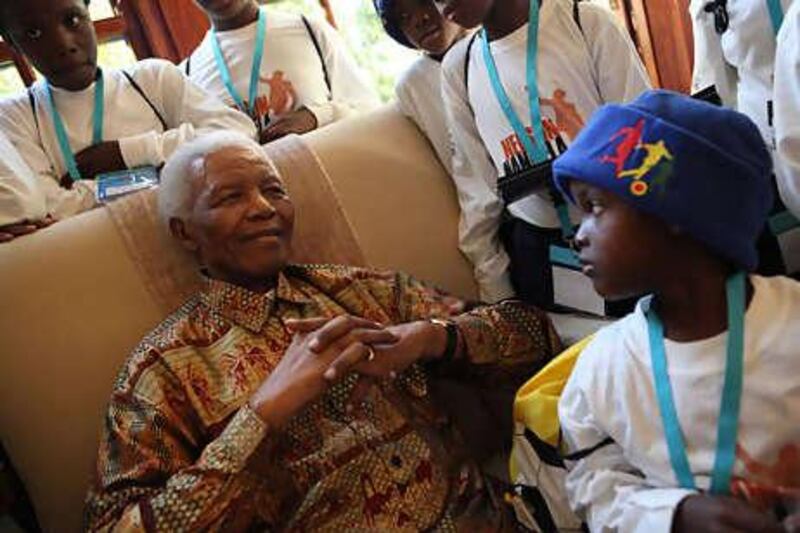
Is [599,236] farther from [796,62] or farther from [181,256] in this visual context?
[181,256]

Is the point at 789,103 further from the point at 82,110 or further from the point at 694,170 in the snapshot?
the point at 82,110

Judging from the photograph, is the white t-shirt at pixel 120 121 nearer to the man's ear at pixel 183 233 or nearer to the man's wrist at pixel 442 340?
the man's ear at pixel 183 233

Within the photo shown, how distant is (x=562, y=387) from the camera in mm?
1188

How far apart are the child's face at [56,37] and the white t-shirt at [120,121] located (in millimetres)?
56

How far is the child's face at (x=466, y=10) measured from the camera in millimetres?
1525

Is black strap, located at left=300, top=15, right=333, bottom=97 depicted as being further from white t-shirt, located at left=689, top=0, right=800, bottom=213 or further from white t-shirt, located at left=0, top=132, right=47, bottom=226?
white t-shirt, located at left=689, top=0, right=800, bottom=213

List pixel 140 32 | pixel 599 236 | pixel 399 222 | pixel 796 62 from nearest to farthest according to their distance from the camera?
pixel 599 236 < pixel 796 62 < pixel 399 222 < pixel 140 32

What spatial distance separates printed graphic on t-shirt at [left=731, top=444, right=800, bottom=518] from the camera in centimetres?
87

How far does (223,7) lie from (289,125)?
0.51m

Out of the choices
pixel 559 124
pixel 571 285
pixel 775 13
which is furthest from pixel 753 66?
pixel 571 285

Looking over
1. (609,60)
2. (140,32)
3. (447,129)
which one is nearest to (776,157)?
(609,60)

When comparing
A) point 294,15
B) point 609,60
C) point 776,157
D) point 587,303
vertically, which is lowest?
point 587,303

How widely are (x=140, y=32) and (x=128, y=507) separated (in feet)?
7.78

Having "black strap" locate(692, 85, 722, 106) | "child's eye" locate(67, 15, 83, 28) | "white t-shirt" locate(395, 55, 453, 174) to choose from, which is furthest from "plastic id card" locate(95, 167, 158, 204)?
"black strap" locate(692, 85, 722, 106)
